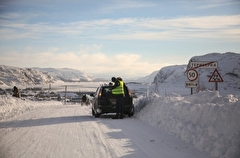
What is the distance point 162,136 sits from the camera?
902 cm

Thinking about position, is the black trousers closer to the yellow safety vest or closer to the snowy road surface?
the yellow safety vest

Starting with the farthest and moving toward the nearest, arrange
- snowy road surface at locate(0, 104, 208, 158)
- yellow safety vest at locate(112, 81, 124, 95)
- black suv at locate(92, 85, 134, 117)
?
1. black suv at locate(92, 85, 134, 117)
2. yellow safety vest at locate(112, 81, 124, 95)
3. snowy road surface at locate(0, 104, 208, 158)

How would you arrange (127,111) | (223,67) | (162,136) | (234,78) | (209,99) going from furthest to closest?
(223,67) → (234,78) → (127,111) → (209,99) → (162,136)

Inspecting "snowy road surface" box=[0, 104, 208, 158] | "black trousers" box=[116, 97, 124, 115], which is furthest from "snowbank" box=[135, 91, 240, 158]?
"black trousers" box=[116, 97, 124, 115]

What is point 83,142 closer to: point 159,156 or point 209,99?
point 159,156

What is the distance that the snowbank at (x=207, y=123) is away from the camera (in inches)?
260

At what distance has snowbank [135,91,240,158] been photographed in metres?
6.60

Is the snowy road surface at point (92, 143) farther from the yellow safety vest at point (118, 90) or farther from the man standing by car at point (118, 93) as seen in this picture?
the yellow safety vest at point (118, 90)

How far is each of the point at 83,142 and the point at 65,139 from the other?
724 millimetres

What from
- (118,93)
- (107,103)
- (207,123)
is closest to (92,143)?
(207,123)

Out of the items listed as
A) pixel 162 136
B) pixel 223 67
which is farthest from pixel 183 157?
pixel 223 67

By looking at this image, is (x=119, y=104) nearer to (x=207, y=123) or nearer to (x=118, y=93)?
(x=118, y=93)

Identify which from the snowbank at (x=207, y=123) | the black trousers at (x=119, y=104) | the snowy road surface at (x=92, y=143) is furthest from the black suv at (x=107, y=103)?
the snowy road surface at (x=92, y=143)

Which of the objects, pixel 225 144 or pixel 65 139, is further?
pixel 65 139
